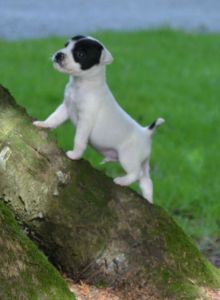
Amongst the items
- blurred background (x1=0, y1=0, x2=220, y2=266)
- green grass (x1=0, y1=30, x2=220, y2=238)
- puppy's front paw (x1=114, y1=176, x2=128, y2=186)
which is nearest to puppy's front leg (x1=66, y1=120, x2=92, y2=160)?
puppy's front paw (x1=114, y1=176, x2=128, y2=186)

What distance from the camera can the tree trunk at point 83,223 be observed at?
3617 mm

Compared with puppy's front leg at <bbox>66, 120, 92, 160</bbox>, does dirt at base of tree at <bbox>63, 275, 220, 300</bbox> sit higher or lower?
lower

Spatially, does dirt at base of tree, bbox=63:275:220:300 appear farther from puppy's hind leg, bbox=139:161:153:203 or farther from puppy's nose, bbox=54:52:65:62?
puppy's nose, bbox=54:52:65:62

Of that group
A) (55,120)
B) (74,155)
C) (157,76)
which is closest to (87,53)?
(55,120)

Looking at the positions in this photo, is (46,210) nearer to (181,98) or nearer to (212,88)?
(181,98)

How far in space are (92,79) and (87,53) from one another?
125 mm

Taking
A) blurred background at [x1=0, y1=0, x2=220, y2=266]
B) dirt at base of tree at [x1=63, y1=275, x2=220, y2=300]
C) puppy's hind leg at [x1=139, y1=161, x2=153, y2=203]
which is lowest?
blurred background at [x1=0, y1=0, x2=220, y2=266]

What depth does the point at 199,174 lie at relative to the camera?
25.0 ft

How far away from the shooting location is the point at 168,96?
10555 millimetres

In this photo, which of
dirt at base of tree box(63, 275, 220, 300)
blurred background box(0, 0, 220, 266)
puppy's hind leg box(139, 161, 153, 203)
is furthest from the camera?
blurred background box(0, 0, 220, 266)

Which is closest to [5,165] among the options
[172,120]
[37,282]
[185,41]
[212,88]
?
[37,282]

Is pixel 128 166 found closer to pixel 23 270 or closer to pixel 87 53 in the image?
pixel 87 53

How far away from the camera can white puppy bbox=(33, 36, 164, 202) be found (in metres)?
3.66

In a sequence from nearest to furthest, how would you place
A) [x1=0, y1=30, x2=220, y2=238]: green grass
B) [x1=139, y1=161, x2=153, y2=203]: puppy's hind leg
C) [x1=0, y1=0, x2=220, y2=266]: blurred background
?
[x1=139, y1=161, x2=153, y2=203]: puppy's hind leg → [x1=0, y1=30, x2=220, y2=238]: green grass → [x1=0, y1=0, x2=220, y2=266]: blurred background
